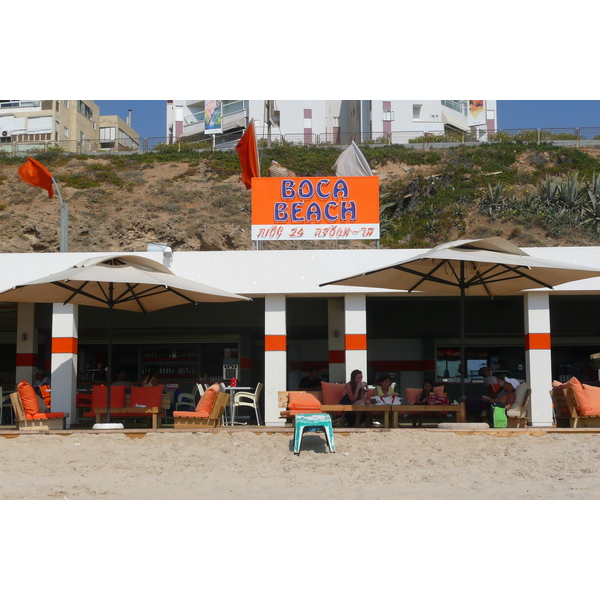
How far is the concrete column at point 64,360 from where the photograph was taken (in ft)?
42.3

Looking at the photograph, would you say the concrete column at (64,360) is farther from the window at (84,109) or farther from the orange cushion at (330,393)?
the window at (84,109)

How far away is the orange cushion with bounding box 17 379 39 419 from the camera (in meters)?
10.7

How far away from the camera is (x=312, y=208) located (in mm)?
14164

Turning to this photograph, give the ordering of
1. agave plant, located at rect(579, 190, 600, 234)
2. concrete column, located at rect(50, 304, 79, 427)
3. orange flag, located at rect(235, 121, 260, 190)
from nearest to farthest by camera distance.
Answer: concrete column, located at rect(50, 304, 79, 427)
orange flag, located at rect(235, 121, 260, 190)
agave plant, located at rect(579, 190, 600, 234)

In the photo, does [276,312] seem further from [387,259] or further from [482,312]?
[482,312]

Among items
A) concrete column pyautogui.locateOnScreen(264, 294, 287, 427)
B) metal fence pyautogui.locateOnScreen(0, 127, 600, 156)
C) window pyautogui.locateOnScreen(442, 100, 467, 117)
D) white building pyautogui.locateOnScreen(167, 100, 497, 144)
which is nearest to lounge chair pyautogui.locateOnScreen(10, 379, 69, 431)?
concrete column pyautogui.locateOnScreen(264, 294, 287, 427)

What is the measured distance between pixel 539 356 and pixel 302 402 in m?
4.96

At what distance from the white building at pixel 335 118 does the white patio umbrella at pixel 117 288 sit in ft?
127

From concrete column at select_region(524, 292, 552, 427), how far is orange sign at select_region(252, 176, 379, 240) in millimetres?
3360

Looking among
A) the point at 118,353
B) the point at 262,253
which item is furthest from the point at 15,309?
the point at 262,253

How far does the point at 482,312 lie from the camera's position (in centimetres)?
1747

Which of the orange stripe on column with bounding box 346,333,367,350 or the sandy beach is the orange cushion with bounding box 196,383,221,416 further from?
the orange stripe on column with bounding box 346,333,367,350

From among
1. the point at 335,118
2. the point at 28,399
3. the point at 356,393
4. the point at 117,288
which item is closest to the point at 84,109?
the point at 335,118

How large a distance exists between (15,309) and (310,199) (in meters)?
7.31
